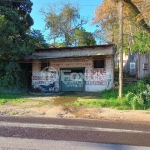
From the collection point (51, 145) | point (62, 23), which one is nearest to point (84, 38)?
point (62, 23)

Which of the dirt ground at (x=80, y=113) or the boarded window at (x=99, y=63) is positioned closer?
the dirt ground at (x=80, y=113)

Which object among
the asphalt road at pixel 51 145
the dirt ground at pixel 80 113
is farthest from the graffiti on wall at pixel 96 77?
the asphalt road at pixel 51 145

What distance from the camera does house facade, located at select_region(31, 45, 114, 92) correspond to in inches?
683

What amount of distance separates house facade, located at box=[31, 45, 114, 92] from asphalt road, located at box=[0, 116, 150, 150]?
9.97 meters

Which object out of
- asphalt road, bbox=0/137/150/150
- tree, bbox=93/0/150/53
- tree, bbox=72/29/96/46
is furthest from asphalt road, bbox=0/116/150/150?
tree, bbox=72/29/96/46

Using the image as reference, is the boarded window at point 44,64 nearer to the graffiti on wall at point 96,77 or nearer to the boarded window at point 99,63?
the graffiti on wall at point 96,77

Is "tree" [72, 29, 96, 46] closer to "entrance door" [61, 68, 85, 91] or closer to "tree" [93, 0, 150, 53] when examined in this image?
"tree" [93, 0, 150, 53]

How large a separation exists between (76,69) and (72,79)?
101cm

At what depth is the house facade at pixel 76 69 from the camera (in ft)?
56.9

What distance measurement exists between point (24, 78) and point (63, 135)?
13.7 meters

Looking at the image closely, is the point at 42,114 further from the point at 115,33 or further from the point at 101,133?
the point at 115,33

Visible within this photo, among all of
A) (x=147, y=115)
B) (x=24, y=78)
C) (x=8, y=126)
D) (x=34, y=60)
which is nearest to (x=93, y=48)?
(x=34, y=60)

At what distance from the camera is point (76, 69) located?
720 inches

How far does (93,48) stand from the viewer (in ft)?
61.6
